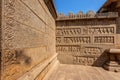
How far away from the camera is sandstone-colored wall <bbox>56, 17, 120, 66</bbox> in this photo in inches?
123

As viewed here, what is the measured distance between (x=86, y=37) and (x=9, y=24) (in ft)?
9.42

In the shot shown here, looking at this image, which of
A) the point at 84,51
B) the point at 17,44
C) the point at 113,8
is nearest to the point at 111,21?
the point at 113,8

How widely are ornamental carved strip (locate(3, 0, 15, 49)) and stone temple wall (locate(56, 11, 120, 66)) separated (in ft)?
8.93

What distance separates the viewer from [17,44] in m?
0.79

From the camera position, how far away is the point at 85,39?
10.8ft

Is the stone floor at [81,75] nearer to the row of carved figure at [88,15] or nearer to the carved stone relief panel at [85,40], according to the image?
the carved stone relief panel at [85,40]

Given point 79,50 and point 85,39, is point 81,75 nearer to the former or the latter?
point 79,50

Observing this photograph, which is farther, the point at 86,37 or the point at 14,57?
the point at 86,37

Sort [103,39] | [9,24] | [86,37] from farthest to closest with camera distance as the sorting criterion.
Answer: [86,37], [103,39], [9,24]

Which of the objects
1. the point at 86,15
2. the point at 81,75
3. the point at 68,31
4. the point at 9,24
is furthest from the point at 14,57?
the point at 86,15

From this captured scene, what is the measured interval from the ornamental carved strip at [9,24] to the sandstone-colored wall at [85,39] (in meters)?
2.72

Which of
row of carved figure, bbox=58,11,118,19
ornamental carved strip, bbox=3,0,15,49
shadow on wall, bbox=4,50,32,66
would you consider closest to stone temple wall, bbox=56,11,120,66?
row of carved figure, bbox=58,11,118,19

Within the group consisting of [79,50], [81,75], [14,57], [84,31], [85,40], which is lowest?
[81,75]

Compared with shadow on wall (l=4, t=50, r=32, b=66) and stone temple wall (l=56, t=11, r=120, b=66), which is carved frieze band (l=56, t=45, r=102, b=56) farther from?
shadow on wall (l=4, t=50, r=32, b=66)
